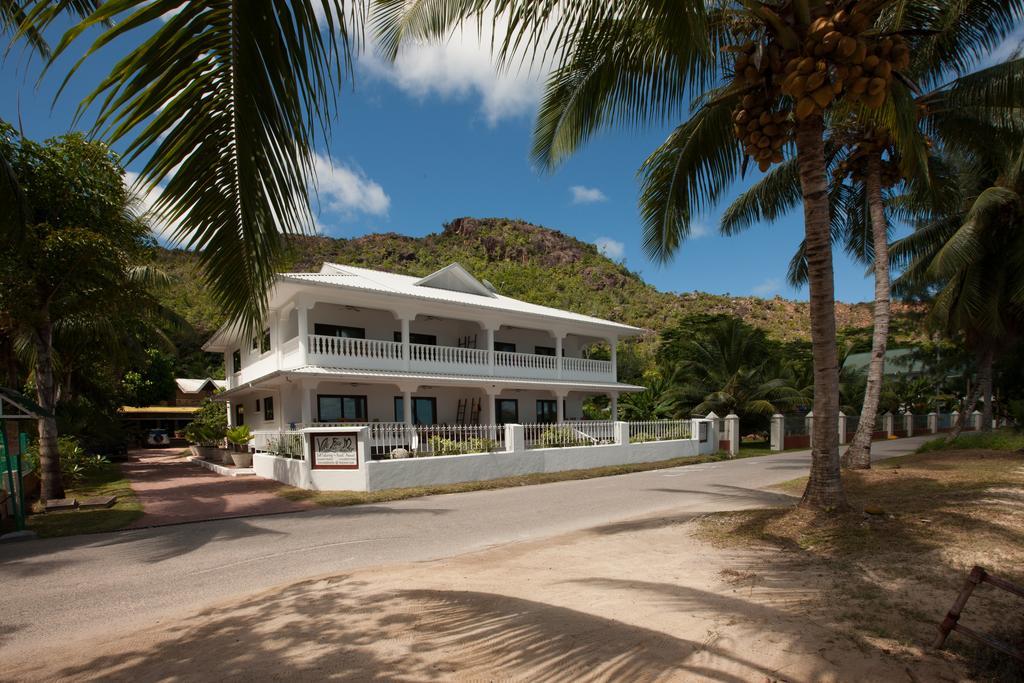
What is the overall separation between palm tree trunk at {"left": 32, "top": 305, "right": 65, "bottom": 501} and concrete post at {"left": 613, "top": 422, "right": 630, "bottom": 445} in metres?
15.0

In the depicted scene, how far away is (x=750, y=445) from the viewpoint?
1073 inches

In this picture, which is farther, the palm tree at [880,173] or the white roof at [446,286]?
the white roof at [446,286]

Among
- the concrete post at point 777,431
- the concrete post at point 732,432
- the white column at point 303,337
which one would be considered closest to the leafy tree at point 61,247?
the white column at point 303,337

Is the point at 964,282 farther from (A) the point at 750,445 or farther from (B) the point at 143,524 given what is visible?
(B) the point at 143,524

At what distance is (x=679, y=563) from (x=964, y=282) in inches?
614

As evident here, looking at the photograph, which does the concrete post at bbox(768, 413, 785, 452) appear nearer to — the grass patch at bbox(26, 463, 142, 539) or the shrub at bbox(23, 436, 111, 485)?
the grass patch at bbox(26, 463, 142, 539)

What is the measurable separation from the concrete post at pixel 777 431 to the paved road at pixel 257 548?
1231 cm

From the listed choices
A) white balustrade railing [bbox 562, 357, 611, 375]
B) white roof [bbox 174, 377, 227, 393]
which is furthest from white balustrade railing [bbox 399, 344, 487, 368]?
white roof [bbox 174, 377, 227, 393]

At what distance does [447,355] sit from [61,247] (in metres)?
10.9

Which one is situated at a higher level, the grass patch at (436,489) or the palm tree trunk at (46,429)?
the palm tree trunk at (46,429)

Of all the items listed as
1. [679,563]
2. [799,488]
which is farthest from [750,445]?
[679,563]

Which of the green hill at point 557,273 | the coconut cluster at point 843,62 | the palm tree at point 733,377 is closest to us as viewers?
the coconut cluster at point 843,62

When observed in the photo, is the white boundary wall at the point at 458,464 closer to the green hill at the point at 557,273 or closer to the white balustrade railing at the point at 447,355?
the white balustrade railing at the point at 447,355

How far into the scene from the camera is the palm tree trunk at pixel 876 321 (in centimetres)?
1257
